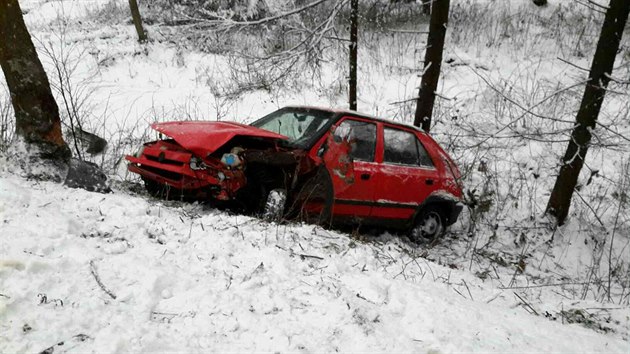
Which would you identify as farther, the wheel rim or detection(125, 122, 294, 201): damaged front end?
the wheel rim

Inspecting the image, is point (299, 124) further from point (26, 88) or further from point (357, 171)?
point (26, 88)

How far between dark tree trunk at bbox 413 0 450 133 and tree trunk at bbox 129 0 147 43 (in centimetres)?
923

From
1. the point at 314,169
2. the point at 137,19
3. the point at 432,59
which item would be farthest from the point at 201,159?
the point at 137,19

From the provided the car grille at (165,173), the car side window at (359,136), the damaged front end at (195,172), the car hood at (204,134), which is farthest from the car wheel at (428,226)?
the car grille at (165,173)

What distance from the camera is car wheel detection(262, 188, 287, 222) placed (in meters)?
4.42

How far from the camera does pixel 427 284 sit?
3350 mm

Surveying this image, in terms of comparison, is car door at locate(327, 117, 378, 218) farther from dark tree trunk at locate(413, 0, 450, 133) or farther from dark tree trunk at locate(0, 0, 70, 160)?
dark tree trunk at locate(0, 0, 70, 160)

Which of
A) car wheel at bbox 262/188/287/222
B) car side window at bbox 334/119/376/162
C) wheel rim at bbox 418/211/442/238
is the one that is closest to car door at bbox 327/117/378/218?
car side window at bbox 334/119/376/162

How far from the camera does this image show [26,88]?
4.22 metres

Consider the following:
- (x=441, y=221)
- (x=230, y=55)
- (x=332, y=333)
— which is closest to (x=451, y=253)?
(x=441, y=221)

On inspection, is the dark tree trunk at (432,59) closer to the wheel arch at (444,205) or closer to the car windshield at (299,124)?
the wheel arch at (444,205)

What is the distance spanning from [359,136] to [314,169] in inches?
36.7

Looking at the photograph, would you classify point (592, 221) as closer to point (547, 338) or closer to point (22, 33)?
point (547, 338)

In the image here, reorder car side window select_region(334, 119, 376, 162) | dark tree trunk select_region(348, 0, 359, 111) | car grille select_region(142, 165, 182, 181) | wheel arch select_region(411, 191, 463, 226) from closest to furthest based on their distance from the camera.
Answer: car grille select_region(142, 165, 182, 181) → car side window select_region(334, 119, 376, 162) → wheel arch select_region(411, 191, 463, 226) → dark tree trunk select_region(348, 0, 359, 111)
